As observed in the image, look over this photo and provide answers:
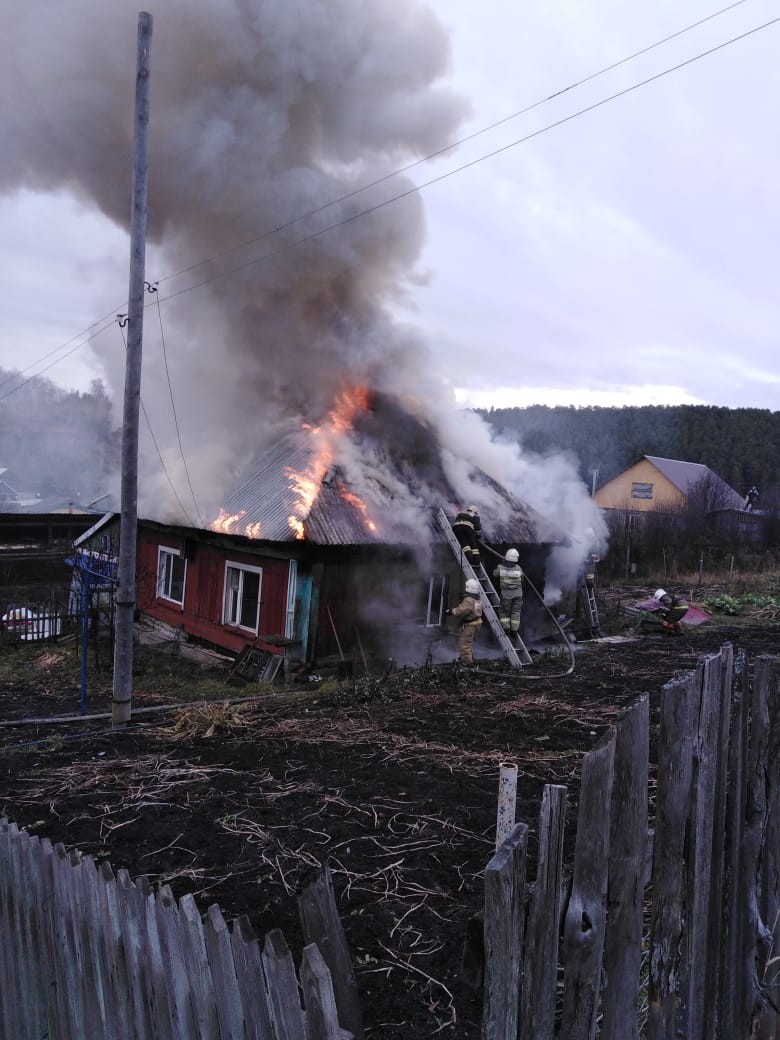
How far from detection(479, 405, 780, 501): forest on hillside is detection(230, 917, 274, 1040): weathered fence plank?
43147 millimetres

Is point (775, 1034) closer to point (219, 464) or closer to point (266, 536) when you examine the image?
point (266, 536)

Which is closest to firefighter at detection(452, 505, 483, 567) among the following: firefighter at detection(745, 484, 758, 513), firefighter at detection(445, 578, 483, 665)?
firefighter at detection(445, 578, 483, 665)

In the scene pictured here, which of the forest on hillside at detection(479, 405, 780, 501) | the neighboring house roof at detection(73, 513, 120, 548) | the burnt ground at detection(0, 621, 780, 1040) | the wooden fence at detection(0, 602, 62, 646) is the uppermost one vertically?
the forest on hillside at detection(479, 405, 780, 501)

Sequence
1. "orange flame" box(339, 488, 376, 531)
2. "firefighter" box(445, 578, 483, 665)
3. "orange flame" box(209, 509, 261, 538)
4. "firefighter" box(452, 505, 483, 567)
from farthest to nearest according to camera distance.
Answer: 1. "firefighter" box(452, 505, 483, 567)
2. "orange flame" box(339, 488, 376, 531)
3. "orange flame" box(209, 509, 261, 538)
4. "firefighter" box(445, 578, 483, 665)

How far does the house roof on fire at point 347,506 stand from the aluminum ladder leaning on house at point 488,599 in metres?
0.42

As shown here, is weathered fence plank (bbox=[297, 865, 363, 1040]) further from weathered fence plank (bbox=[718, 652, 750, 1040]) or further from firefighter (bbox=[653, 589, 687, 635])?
firefighter (bbox=[653, 589, 687, 635])

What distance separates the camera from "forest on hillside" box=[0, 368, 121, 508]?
178 feet

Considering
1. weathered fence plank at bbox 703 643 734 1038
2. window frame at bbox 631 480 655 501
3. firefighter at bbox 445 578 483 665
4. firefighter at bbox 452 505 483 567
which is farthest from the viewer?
window frame at bbox 631 480 655 501

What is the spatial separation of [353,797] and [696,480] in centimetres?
4181

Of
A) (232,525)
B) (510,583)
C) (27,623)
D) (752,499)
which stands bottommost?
(27,623)

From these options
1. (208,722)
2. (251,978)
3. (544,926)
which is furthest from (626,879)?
(208,722)

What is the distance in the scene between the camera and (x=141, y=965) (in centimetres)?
222

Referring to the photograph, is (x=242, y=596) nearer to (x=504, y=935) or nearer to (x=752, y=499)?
(x=504, y=935)

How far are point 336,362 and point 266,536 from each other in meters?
5.85
